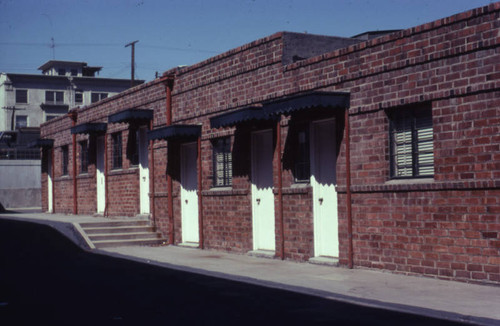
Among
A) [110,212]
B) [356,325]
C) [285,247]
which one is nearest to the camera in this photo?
[356,325]

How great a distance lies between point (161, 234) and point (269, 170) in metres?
5.08

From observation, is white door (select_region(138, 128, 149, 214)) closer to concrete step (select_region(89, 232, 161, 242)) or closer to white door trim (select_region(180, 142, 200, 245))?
concrete step (select_region(89, 232, 161, 242))

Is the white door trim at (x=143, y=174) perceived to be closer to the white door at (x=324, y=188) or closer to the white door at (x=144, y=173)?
the white door at (x=144, y=173)

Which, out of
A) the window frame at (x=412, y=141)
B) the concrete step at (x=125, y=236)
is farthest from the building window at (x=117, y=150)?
the window frame at (x=412, y=141)

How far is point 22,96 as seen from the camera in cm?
7594

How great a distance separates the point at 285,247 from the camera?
14172 mm

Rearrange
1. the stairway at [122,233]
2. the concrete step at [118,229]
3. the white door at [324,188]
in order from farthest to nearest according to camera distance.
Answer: the concrete step at [118,229] < the stairway at [122,233] < the white door at [324,188]

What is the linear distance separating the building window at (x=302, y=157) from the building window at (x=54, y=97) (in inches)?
2678

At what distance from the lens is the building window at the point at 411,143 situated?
36.8 feet

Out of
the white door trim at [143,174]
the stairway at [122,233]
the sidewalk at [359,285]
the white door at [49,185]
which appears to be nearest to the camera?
the sidewalk at [359,285]

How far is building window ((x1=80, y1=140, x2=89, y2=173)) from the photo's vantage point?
24.4 m

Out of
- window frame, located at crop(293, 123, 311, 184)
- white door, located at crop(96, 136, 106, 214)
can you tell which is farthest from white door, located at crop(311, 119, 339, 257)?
white door, located at crop(96, 136, 106, 214)

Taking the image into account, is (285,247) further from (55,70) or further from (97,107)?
(55,70)

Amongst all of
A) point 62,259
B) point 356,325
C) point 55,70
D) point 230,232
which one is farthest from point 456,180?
point 55,70
